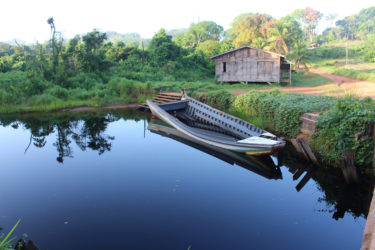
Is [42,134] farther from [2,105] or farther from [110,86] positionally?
[110,86]

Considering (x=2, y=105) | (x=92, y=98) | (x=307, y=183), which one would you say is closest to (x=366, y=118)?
(x=307, y=183)

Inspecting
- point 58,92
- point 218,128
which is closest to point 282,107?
point 218,128

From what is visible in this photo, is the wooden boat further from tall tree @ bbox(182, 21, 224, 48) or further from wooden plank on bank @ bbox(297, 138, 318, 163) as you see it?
tall tree @ bbox(182, 21, 224, 48)

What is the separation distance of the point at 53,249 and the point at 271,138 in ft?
21.5

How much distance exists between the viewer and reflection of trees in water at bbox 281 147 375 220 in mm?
5941

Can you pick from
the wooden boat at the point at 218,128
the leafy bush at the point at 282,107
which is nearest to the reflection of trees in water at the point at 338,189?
the wooden boat at the point at 218,128

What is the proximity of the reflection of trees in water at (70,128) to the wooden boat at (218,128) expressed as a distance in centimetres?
260

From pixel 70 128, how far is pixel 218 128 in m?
7.21

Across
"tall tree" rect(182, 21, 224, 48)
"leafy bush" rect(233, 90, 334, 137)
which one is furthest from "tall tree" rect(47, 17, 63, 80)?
"tall tree" rect(182, 21, 224, 48)

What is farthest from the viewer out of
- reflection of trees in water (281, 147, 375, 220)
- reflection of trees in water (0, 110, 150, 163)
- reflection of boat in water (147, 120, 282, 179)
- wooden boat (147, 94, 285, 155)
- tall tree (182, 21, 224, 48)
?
tall tree (182, 21, 224, 48)

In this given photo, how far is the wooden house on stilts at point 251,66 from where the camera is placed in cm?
2184

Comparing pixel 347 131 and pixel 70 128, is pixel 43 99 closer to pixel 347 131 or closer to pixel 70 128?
pixel 70 128

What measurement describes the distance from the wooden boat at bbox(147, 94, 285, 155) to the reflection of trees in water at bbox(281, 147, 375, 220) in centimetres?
107

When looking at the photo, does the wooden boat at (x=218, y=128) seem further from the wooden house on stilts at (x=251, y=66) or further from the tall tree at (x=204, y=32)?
the tall tree at (x=204, y=32)
